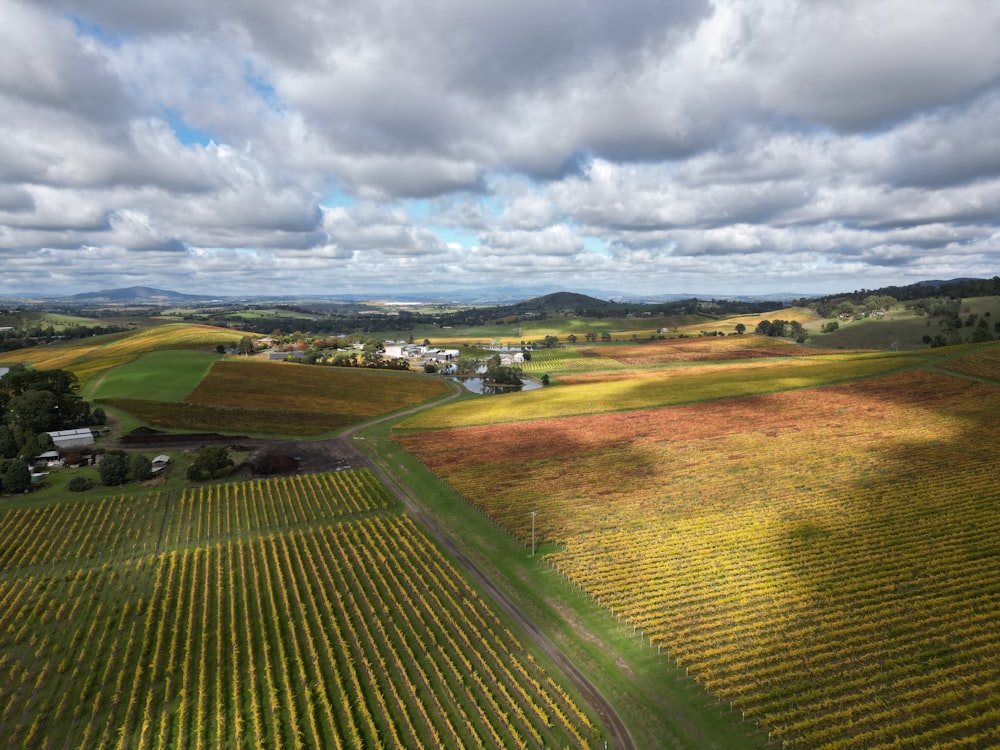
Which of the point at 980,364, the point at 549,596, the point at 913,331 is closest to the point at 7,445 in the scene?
the point at 549,596

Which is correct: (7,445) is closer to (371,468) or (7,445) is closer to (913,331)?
(371,468)

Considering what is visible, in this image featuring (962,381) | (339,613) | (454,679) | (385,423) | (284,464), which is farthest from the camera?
(385,423)

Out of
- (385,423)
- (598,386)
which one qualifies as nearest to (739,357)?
(598,386)

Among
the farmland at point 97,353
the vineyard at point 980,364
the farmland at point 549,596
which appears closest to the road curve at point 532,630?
the farmland at point 549,596

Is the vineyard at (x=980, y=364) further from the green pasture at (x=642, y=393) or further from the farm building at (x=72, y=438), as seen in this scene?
the farm building at (x=72, y=438)

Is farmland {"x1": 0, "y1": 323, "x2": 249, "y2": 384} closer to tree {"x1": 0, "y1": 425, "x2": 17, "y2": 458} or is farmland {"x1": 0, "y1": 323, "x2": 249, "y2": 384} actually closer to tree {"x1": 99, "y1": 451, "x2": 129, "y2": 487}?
tree {"x1": 0, "y1": 425, "x2": 17, "y2": 458}

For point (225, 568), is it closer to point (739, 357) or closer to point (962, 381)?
point (962, 381)
